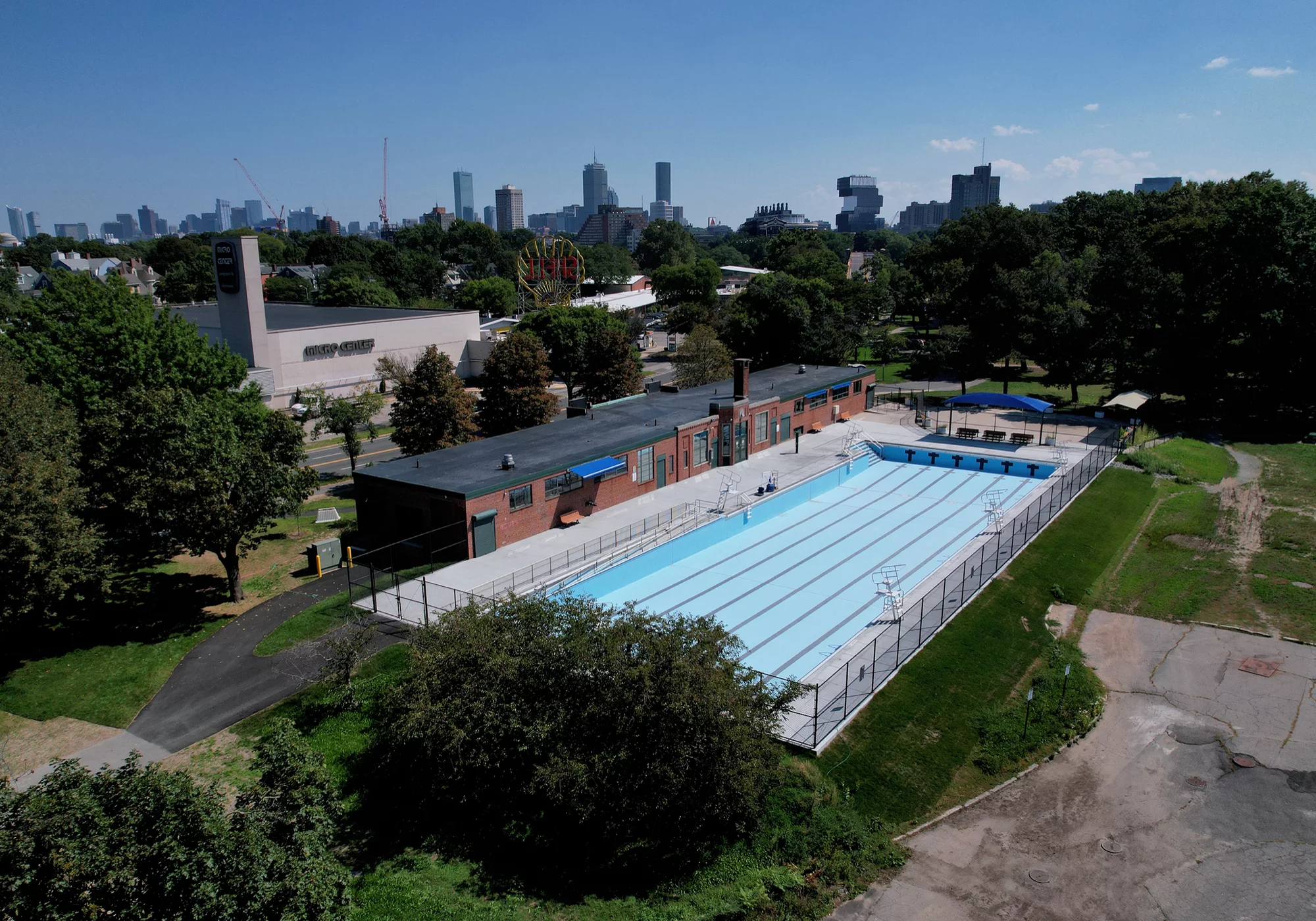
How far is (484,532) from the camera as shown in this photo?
28.1 meters

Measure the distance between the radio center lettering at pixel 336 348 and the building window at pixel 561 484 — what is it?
32.4 m

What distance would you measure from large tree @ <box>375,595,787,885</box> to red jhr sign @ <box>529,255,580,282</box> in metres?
66.9

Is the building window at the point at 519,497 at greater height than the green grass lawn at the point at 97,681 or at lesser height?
greater

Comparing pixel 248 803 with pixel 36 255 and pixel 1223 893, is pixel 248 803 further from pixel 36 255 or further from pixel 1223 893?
pixel 36 255

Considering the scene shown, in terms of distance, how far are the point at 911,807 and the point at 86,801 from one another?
46.0ft

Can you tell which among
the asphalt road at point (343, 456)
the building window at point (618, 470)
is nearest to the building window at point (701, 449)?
the building window at point (618, 470)

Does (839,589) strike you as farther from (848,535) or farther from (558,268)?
(558,268)

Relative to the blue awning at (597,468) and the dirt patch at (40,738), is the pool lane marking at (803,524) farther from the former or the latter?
the dirt patch at (40,738)

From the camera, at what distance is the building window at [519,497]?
29.0 metres

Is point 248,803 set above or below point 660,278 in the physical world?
below

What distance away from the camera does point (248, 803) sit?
470 inches

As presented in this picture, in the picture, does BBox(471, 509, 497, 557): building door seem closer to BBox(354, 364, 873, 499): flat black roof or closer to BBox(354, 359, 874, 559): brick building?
BBox(354, 359, 874, 559): brick building

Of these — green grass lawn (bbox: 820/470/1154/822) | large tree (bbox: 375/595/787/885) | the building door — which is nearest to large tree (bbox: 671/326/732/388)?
green grass lawn (bbox: 820/470/1154/822)

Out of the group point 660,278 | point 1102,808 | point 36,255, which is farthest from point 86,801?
point 36,255
